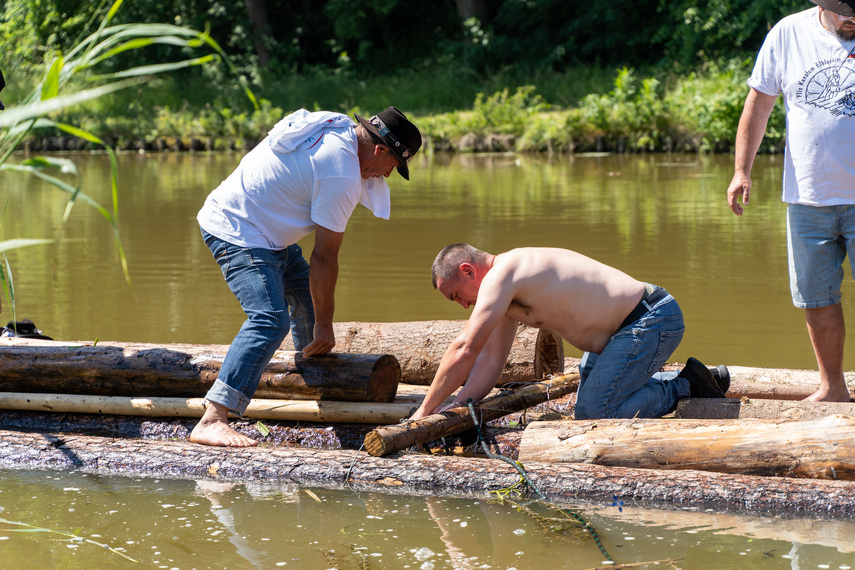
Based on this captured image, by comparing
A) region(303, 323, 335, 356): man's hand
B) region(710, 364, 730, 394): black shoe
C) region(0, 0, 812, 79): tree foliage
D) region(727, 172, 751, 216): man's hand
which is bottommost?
region(710, 364, 730, 394): black shoe

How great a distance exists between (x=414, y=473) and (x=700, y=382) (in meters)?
1.59

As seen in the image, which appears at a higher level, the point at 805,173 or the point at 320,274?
the point at 805,173

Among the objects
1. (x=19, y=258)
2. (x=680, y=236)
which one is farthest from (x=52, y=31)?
(x=680, y=236)

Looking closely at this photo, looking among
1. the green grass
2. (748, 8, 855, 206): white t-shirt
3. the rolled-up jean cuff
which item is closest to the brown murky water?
(748, 8, 855, 206): white t-shirt

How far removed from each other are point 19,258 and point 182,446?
7.64 m

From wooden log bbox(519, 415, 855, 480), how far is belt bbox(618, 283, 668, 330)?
2.17 feet

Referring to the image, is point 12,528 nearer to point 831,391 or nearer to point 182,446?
point 182,446

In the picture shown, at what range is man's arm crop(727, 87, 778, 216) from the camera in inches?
187

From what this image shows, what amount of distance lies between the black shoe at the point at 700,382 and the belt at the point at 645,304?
340mm

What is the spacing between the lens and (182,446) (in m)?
4.52

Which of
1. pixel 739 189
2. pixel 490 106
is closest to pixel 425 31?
pixel 490 106

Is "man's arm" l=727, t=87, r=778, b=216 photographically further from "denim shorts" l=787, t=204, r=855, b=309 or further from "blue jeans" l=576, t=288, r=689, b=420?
"blue jeans" l=576, t=288, r=689, b=420

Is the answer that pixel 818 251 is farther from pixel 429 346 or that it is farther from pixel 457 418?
pixel 429 346

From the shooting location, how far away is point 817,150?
452cm
